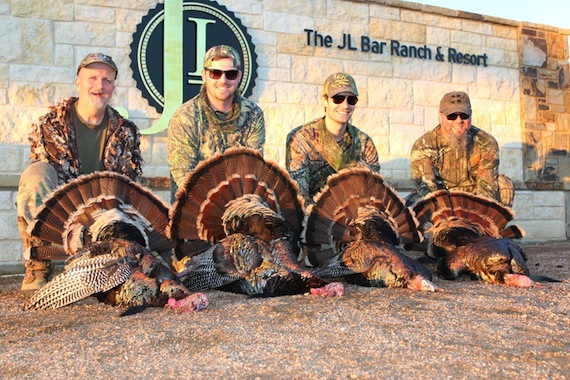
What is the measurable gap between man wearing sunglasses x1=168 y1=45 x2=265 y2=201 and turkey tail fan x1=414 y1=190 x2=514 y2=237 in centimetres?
165

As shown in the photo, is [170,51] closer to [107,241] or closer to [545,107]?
[107,241]

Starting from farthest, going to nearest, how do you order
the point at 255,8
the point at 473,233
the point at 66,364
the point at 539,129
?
1. the point at 539,129
2. the point at 255,8
3. the point at 473,233
4. the point at 66,364

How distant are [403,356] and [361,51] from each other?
633cm

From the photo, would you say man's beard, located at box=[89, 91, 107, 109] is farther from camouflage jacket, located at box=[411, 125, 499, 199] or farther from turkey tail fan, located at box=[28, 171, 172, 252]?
camouflage jacket, located at box=[411, 125, 499, 199]

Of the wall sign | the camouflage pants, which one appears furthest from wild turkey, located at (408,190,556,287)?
the wall sign

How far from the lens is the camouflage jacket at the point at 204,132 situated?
15.7 feet

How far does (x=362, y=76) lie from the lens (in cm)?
785

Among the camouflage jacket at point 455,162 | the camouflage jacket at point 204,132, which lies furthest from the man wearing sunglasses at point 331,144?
the camouflage jacket at point 455,162

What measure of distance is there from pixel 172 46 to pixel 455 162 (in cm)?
364

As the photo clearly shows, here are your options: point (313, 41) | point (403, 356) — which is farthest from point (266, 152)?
point (403, 356)

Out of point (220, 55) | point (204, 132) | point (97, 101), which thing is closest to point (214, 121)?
point (204, 132)

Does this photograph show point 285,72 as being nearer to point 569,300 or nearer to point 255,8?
point 255,8

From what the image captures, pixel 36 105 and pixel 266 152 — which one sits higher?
pixel 36 105

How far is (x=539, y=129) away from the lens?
350 inches
